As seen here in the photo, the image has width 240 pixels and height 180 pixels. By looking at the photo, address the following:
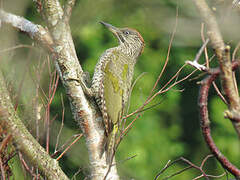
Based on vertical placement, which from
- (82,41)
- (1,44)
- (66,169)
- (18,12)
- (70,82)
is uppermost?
(18,12)

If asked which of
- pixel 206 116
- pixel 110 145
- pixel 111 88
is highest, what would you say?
pixel 206 116

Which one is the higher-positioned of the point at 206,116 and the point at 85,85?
the point at 206,116

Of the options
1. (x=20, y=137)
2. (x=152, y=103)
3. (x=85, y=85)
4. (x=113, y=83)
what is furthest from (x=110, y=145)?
(x=152, y=103)

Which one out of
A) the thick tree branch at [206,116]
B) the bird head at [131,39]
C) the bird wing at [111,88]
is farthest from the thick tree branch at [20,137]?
the bird head at [131,39]

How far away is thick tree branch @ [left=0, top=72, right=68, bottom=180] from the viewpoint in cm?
182

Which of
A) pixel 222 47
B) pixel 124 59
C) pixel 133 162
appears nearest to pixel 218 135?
pixel 133 162

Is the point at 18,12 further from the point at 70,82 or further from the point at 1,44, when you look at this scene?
the point at 70,82

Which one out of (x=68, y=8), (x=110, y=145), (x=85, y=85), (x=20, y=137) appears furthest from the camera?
(x=85, y=85)

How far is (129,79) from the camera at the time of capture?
3.68 m

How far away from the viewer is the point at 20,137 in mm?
1840

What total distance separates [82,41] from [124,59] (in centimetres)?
209

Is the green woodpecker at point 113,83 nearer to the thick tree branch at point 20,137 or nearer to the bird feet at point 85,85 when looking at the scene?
the bird feet at point 85,85

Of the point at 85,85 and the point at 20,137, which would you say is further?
the point at 85,85

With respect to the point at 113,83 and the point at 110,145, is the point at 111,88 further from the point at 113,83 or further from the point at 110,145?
the point at 110,145
